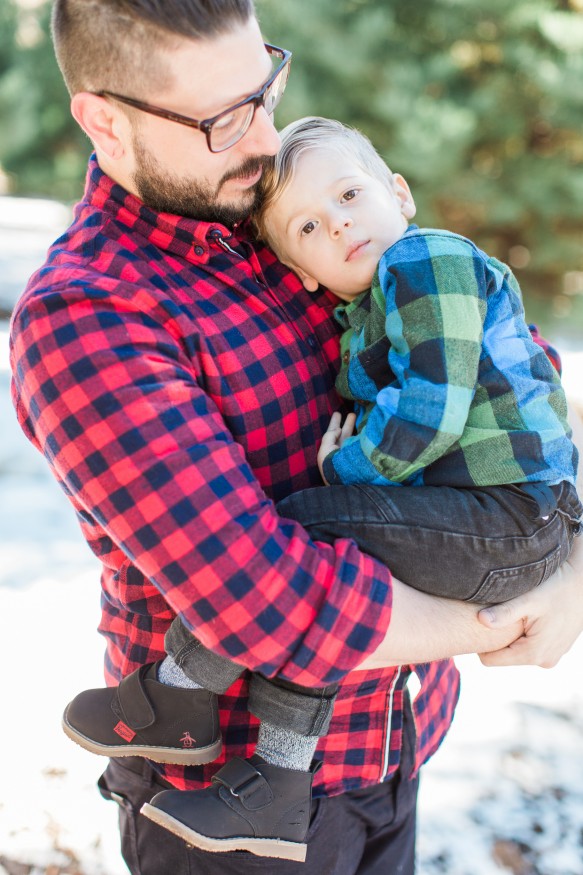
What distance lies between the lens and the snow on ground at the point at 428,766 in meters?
2.16

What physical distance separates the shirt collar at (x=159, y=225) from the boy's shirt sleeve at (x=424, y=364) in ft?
1.13

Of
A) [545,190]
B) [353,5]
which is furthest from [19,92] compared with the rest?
[545,190]

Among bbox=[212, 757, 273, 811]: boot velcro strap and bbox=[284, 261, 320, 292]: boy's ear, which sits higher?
bbox=[284, 261, 320, 292]: boy's ear

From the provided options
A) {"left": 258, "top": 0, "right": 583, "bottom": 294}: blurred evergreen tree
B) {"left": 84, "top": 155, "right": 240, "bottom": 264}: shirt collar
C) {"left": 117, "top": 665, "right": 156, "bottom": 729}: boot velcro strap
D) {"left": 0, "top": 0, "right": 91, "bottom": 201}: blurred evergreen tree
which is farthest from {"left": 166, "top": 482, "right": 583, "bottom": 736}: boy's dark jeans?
{"left": 0, "top": 0, "right": 91, "bottom": 201}: blurred evergreen tree

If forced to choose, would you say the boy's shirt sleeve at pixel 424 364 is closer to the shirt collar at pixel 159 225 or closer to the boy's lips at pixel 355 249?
the boy's lips at pixel 355 249

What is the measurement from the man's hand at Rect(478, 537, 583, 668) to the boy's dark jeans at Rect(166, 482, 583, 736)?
3cm

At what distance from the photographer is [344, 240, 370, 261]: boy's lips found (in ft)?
5.32

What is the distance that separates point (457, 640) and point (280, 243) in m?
0.86

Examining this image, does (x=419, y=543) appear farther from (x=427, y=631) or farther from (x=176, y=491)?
(x=176, y=491)

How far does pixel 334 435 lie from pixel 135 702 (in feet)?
1.84

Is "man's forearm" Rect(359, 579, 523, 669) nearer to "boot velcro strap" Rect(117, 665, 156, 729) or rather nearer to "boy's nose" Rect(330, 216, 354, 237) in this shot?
"boot velcro strap" Rect(117, 665, 156, 729)

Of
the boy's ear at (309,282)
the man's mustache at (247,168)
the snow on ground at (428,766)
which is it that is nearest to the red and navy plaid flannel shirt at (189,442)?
the man's mustache at (247,168)

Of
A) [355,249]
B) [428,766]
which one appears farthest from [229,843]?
[428,766]

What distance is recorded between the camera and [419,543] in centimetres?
129
